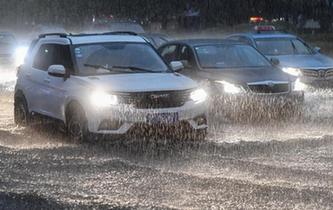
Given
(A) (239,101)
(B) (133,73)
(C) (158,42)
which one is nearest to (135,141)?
(B) (133,73)

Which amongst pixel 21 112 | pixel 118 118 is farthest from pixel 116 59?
pixel 21 112

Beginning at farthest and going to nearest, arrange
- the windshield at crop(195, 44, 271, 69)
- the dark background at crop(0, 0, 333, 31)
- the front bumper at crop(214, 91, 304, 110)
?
1. the dark background at crop(0, 0, 333, 31)
2. the windshield at crop(195, 44, 271, 69)
3. the front bumper at crop(214, 91, 304, 110)

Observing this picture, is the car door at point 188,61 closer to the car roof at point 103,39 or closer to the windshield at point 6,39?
the car roof at point 103,39

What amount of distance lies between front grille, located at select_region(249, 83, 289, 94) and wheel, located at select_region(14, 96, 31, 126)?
12.3 ft

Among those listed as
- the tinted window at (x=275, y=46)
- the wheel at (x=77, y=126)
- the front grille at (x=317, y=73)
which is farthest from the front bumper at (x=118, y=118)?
the tinted window at (x=275, y=46)

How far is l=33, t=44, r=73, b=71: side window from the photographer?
12341mm

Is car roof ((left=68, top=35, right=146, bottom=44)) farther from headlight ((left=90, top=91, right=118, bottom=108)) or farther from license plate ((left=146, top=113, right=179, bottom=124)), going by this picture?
license plate ((left=146, top=113, right=179, bottom=124))

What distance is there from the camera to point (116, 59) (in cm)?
1226

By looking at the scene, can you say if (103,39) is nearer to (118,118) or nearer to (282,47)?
(118,118)

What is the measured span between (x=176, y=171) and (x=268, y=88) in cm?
480

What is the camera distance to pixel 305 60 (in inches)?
724

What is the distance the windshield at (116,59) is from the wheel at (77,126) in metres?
0.66

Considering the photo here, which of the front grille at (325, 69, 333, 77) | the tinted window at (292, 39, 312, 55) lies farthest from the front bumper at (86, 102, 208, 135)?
the tinted window at (292, 39, 312, 55)

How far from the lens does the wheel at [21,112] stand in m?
13.7
